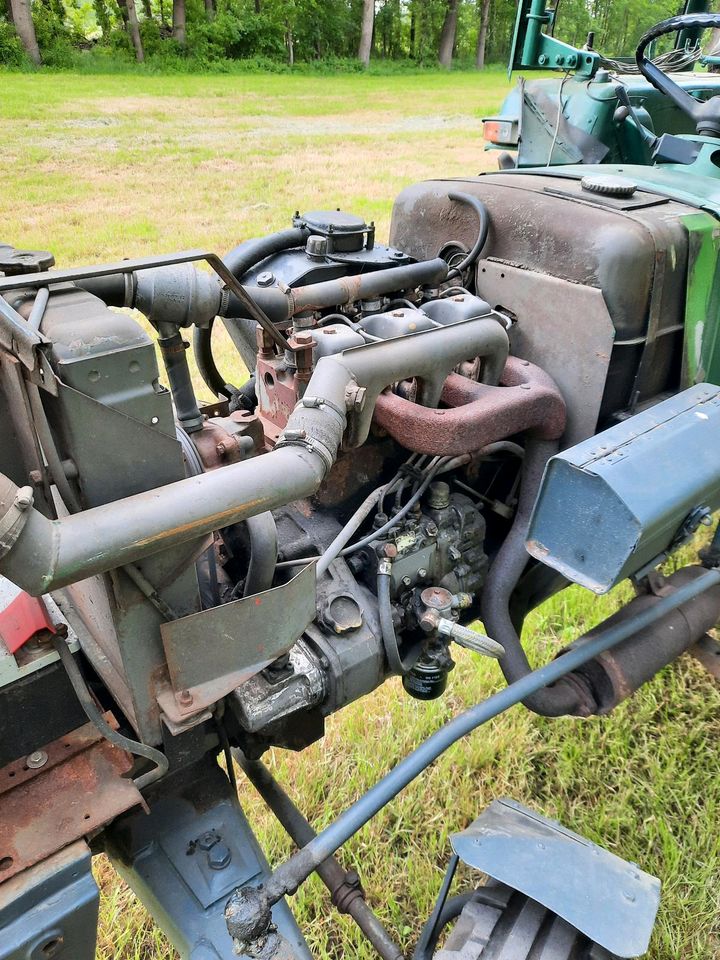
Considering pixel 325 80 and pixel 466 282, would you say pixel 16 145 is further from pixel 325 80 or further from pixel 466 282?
pixel 325 80

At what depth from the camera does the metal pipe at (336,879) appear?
1.52 m

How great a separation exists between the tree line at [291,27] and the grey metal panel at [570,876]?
2167 centimetres

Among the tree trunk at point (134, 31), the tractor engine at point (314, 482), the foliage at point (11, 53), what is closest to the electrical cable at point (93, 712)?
the tractor engine at point (314, 482)

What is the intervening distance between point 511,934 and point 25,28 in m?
22.3

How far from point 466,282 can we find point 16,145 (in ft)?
36.2

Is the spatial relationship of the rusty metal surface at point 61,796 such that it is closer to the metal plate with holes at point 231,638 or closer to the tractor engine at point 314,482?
the tractor engine at point 314,482

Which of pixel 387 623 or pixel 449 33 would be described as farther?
pixel 449 33

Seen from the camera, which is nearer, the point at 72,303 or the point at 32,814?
the point at 72,303

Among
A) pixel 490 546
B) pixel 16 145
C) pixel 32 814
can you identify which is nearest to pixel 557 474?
pixel 490 546

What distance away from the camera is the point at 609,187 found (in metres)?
1.93

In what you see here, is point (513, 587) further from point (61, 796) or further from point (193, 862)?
point (61, 796)

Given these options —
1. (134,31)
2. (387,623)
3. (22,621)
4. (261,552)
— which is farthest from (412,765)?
(134,31)

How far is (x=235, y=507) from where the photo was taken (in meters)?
1.06

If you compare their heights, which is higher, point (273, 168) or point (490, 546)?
point (490, 546)
